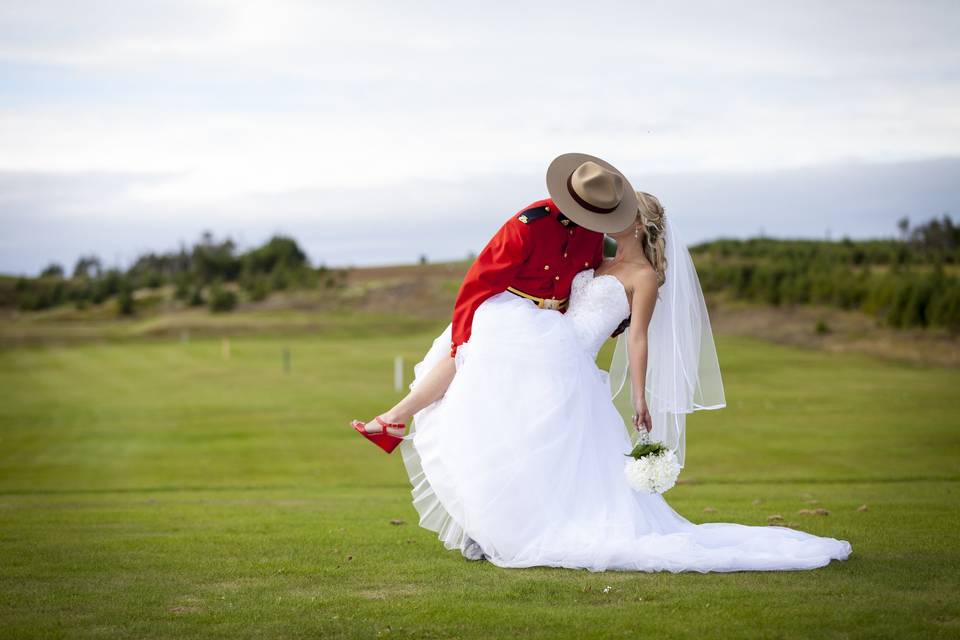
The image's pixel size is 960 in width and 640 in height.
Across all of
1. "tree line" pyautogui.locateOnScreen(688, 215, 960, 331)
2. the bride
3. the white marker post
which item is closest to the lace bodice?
the bride

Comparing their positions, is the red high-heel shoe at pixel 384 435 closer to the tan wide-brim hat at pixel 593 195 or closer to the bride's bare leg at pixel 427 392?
the bride's bare leg at pixel 427 392

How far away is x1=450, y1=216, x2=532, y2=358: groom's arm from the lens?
6.54 m

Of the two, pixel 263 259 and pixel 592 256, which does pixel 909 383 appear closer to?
pixel 592 256

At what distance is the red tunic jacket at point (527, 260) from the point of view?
6559 millimetres

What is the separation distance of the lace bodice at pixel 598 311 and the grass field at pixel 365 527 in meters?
1.59

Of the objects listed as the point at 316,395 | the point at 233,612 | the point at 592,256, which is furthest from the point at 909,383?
the point at 233,612

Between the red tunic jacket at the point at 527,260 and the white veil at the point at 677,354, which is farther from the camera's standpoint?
the white veil at the point at 677,354

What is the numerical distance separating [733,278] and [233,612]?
46037 millimetres

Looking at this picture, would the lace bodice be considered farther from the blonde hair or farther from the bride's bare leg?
the bride's bare leg

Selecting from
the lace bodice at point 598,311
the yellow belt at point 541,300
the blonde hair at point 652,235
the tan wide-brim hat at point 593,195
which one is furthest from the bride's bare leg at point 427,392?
Result: the blonde hair at point 652,235

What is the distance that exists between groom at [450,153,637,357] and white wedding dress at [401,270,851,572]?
0.10 metres

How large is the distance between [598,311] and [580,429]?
82 cm

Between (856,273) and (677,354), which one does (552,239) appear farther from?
(856,273)

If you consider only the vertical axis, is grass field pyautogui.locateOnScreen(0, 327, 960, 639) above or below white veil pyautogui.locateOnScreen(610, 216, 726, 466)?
below
